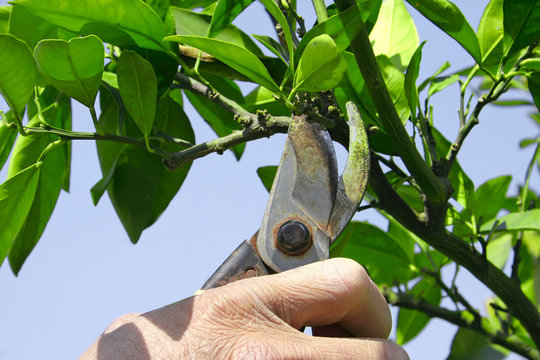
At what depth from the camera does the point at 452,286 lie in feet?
3.99

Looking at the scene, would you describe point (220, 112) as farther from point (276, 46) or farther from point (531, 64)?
point (531, 64)

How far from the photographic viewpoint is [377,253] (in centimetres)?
123

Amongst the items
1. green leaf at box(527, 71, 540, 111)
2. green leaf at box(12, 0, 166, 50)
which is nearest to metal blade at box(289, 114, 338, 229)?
green leaf at box(12, 0, 166, 50)

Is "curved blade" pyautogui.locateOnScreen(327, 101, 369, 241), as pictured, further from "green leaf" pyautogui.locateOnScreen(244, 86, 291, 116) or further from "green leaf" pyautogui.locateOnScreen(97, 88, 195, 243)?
"green leaf" pyautogui.locateOnScreen(97, 88, 195, 243)

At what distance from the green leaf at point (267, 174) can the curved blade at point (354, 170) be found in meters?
0.21

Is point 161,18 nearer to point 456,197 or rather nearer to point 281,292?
point 281,292

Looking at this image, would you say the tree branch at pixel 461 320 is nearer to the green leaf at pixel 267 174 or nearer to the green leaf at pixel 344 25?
the green leaf at pixel 267 174

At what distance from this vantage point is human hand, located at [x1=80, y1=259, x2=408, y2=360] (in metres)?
0.73

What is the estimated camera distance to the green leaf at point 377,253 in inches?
45.9

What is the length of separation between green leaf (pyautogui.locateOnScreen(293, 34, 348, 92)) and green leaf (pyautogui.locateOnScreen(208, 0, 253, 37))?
20cm

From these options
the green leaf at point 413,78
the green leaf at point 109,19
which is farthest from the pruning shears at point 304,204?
the green leaf at point 109,19

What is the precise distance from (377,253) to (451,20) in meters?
0.49

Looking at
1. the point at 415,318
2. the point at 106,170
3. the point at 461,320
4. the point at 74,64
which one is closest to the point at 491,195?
the point at 461,320

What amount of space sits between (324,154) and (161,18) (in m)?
0.29
